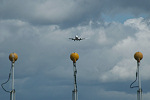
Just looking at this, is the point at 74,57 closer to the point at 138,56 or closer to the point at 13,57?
the point at 138,56

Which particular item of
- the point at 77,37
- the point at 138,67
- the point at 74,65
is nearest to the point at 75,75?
the point at 74,65

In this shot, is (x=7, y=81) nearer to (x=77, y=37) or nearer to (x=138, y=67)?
(x=138, y=67)

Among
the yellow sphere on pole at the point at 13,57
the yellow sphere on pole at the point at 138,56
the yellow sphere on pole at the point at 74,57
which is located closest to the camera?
the yellow sphere on pole at the point at 74,57

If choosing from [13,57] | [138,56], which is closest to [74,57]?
[138,56]

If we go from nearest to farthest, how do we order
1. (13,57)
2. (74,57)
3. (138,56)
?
(74,57)
(138,56)
(13,57)

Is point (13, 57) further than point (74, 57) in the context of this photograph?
Yes

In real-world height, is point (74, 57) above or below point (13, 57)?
below

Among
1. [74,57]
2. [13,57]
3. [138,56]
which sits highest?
[13,57]

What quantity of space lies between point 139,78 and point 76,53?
35.2 feet

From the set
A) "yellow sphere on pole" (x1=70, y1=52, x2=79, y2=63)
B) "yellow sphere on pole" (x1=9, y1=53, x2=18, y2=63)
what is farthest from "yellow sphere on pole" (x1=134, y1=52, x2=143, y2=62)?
"yellow sphere on pole" (x1=9, y1=53, x2=18, y2=63)

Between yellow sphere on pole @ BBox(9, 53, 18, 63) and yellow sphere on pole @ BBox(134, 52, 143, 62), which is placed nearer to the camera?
yellow sphere on pole @ BBox(134, 52, 143, 62)

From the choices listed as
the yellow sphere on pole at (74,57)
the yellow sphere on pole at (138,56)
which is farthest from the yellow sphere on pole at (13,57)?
the yellow sphere on pole at (138,56)

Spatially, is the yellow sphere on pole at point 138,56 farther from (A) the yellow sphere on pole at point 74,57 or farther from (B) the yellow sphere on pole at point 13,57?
(B) the yellow sphere on pole at point 13,57

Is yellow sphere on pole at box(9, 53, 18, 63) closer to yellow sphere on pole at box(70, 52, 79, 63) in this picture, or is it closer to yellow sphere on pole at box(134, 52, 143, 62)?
yellow sphere on pole at box(70, 52, 79, 63)
